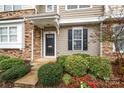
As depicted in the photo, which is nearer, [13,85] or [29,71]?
[13,85]

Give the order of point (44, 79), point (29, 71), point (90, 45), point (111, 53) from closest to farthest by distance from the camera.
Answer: point (44, 79) → point (29, 71) → point (111, 53) → point (90, 45)

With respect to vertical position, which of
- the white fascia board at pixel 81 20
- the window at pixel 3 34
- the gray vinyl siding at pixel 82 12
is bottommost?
the window at pixel 3 34

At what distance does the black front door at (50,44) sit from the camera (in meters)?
13.2

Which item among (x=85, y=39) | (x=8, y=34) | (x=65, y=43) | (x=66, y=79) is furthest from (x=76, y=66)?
(x=8, y=34)

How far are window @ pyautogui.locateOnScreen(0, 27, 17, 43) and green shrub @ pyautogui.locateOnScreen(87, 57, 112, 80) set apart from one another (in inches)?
286

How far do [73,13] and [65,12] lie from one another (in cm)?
66

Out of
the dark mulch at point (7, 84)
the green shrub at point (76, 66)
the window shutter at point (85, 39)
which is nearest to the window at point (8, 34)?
the dark mulch at point (7, 84)

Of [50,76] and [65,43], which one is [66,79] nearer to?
[50,76]

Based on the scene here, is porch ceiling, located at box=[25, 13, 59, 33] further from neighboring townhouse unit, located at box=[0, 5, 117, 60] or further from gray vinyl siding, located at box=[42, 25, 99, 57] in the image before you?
gray vinyl siding, located at box=[42, 25, 99, 57]

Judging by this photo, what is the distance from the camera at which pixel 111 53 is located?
432 inches

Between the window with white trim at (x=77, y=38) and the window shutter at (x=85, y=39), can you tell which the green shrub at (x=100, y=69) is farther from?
the window with white trim at (x=77, y=38)
